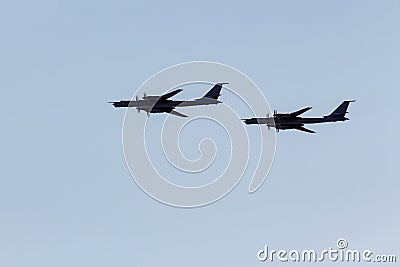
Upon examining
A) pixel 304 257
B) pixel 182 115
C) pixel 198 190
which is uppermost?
pixel 182 115

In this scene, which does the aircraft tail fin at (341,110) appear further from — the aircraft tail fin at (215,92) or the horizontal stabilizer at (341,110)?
the aircraft tail fin at (215,92)

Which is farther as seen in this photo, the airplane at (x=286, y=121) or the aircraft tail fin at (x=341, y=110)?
the aircraft tail fin at (x=341, y=110)

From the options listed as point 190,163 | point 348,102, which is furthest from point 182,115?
point 348,102

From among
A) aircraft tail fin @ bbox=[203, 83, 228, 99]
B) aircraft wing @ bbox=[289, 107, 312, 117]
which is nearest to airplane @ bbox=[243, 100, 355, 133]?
aircraft wing @ bbox=[289, 107, 312, 117]

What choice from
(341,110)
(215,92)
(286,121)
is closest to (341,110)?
(341,110)

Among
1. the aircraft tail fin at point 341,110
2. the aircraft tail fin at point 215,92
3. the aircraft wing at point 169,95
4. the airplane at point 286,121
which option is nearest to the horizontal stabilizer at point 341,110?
the aircraft tail fin at point 341,110

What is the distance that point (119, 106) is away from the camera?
379 ft

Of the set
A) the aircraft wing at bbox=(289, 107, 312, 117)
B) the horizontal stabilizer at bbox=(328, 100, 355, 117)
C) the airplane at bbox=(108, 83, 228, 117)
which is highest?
the horizontal stabilizer at bbox=(328, 100, 355, 117)

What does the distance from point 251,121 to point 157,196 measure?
28112mm

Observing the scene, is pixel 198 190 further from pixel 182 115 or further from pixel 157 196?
pixel 182 115

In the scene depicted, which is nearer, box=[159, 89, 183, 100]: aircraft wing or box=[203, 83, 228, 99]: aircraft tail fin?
box=[159, 89, 183, 100]: aircraft wing

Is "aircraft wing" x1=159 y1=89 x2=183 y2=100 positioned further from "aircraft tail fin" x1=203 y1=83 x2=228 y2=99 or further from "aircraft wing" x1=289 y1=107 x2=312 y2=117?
"aircraft wing" x1=289 y1=107 x2=312 y2=117

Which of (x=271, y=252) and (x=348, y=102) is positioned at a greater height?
(x=348, y=102)

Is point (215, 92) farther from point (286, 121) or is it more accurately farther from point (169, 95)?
point (286, 121)
